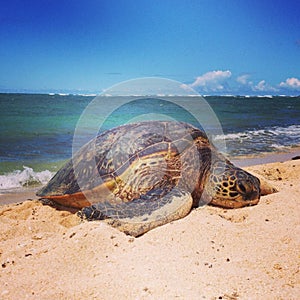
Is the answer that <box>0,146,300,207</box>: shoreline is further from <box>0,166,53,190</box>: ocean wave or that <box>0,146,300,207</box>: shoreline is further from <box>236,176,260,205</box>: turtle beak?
<box>236,176,260,205</box>: turtle beak

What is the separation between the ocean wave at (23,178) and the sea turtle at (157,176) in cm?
210

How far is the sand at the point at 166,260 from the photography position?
189 centimetres

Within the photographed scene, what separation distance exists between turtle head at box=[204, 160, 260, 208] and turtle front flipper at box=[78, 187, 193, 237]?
0.52 metres

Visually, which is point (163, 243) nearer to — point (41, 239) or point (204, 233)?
point (204, 233)

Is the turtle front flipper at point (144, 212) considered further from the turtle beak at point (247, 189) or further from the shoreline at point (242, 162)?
the shoreline at point (242, 162)

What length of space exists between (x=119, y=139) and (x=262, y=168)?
3.85 m

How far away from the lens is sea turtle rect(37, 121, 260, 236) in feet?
10.9

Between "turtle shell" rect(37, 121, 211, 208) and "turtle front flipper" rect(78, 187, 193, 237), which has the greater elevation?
"turtle shell" rect(37, 121, 211, 208)

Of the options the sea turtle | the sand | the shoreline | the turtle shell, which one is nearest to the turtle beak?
the sea turtle

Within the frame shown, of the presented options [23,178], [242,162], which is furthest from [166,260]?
[242,162]

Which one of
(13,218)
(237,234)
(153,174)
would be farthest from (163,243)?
(13,218)

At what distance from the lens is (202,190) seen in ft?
12.5

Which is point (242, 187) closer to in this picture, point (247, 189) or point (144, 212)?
point (247, 189)

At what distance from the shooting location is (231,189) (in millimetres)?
3658
